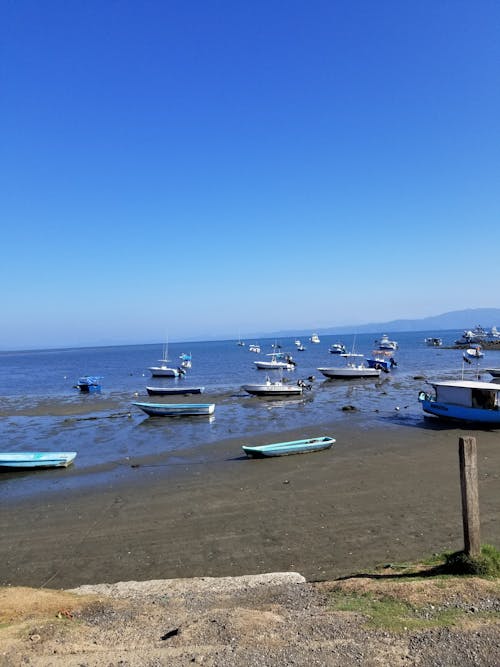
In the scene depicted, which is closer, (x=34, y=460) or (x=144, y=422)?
(x=34, y=460)

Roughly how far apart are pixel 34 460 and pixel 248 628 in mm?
17757

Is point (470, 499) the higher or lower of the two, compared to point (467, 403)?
higher

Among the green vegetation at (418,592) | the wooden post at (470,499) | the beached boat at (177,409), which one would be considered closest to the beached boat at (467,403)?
the beached boat at (177,409)

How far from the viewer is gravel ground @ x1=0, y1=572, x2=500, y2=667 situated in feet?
19.6

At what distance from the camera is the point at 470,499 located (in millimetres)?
8633

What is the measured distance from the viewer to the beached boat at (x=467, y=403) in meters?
26.1

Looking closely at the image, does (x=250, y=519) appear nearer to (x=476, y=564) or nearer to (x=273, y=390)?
(x=476, y=564)

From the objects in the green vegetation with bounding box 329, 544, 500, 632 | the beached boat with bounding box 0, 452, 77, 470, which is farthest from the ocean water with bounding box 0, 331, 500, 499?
the green vegetation with bounding box 329, 544, 500, 632

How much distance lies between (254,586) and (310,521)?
4.90 meters

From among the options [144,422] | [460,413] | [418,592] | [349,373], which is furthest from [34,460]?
[349,373]

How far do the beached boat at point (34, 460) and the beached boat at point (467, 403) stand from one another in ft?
70.2

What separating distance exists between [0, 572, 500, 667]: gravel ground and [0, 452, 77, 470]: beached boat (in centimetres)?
1308

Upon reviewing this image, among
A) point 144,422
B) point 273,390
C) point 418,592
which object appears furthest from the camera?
point 273,390

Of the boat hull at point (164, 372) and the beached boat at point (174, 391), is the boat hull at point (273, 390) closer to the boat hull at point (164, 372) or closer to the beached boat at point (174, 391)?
the beached boat at point (174, 391)
